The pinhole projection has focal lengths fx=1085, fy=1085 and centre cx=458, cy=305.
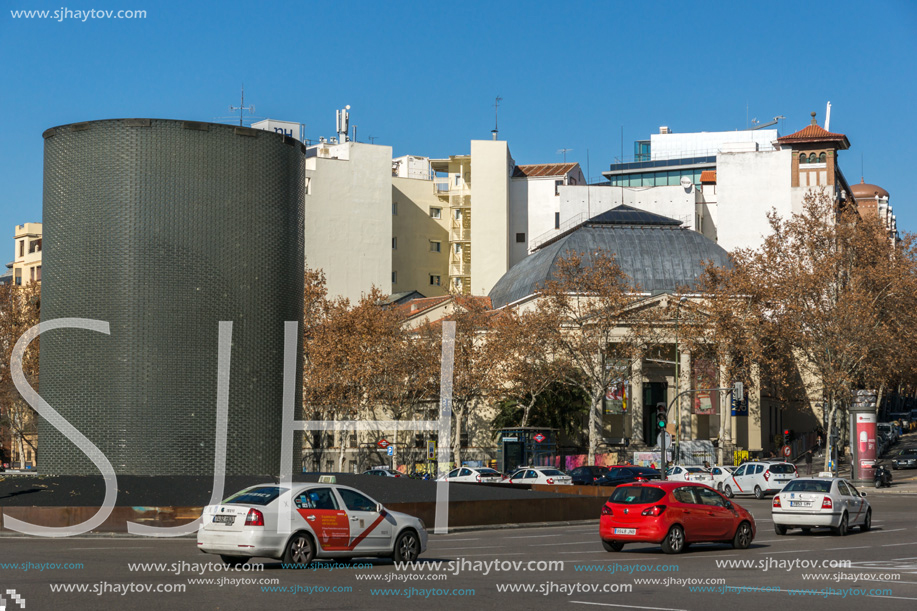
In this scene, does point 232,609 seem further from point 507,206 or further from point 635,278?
point 507,206

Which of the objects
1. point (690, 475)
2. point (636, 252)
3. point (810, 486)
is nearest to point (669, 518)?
point (810, 486)

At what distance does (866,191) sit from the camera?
17175 centimetres

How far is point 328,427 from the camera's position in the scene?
7119 cm

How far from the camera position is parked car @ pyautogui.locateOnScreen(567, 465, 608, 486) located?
50875 millimetres

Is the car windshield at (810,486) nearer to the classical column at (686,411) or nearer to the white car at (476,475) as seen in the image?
→ the white car at (476,475)

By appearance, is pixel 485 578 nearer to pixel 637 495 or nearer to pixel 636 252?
pixel 637 495

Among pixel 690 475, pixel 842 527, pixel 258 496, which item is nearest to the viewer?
pixel 258 496

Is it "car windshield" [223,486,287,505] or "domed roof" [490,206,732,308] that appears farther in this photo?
"domed roof" [490,206,732,308]

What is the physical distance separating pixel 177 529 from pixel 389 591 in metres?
12.1

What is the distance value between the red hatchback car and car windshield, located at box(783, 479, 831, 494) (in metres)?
4.13

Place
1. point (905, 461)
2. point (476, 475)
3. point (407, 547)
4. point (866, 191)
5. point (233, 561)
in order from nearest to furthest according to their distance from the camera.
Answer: point (233, 561) → point (407, 547) → point (476, 475) → point (905, 461) → point (866, 191)

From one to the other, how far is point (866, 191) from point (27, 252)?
124 metres

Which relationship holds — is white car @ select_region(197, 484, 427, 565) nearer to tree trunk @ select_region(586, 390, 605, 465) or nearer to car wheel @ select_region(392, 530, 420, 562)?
car wheel @ select_region(392, 530, 420, 562)

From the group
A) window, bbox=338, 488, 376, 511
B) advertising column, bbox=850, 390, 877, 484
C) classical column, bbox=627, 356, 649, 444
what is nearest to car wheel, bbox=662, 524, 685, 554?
window, bbox=338, 488, 376, 511
